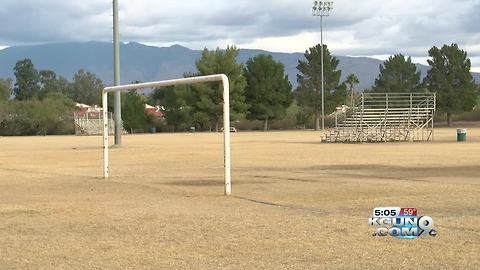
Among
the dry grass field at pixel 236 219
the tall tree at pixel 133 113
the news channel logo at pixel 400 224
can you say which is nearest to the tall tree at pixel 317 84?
the tall tree at pixel 133 113

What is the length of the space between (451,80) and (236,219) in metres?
82.4

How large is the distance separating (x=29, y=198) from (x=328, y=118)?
7959cm

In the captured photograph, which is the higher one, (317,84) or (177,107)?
(317,84)

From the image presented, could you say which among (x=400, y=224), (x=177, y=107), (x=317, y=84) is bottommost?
(x=400, y=224)

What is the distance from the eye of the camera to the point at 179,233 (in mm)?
9539

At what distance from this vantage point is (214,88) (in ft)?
276

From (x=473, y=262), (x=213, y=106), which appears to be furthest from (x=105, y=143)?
(x=213, y=106)

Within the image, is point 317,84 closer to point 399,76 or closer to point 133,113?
point 399,76

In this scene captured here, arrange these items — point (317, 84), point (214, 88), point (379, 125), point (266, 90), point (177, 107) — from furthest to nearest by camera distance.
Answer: point (177, 107)
point (266, 90)
point (317, 84)
point (214, 88)
point (379, 125)

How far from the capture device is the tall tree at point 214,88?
277ft

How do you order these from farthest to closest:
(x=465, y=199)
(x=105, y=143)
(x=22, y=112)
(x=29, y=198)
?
(x=22, y=112) < (x=105, y=143) < (x=29, y=198) < (x=465, y=199)

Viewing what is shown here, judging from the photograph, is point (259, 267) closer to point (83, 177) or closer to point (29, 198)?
point (29, 198)

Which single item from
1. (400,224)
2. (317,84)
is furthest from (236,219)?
(317,84)

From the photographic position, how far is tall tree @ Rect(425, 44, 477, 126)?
286 ft
